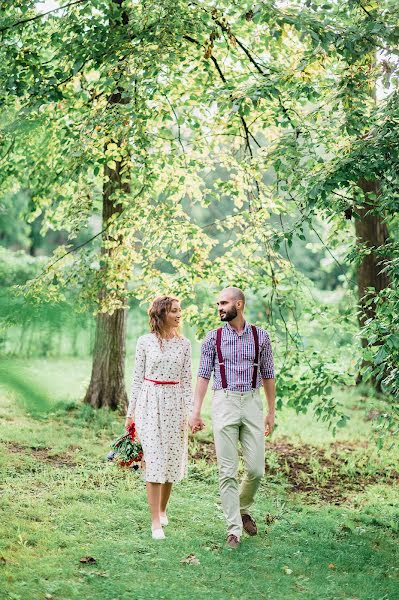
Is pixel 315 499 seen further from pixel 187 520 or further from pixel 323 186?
pixel 323 186

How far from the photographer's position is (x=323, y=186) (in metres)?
6.05

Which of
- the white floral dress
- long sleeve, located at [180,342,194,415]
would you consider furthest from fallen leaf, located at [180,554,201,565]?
long sleeve, located at [180,342,194,415]

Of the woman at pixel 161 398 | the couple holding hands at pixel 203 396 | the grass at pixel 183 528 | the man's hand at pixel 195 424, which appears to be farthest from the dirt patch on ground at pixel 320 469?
the man's hand at pixel 195 424

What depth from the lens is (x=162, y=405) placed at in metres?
5.99

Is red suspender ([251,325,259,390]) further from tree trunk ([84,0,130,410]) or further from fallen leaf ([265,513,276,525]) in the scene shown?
tree trunk ([84,0,130,410])

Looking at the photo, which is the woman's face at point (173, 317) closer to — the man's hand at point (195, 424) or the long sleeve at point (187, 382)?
the long sleeve at point (187, 382)

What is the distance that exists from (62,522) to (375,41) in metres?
4.83

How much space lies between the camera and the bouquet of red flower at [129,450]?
20.1ft

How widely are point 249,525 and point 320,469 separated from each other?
3271mm

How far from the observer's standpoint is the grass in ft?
16.7

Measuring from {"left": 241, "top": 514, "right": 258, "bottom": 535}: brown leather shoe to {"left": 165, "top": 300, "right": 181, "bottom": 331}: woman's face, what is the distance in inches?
68.9

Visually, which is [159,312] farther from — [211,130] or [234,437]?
[211,130]

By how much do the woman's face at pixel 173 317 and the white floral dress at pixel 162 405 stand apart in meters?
0.12

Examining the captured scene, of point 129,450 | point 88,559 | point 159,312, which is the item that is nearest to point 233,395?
point 159,312
